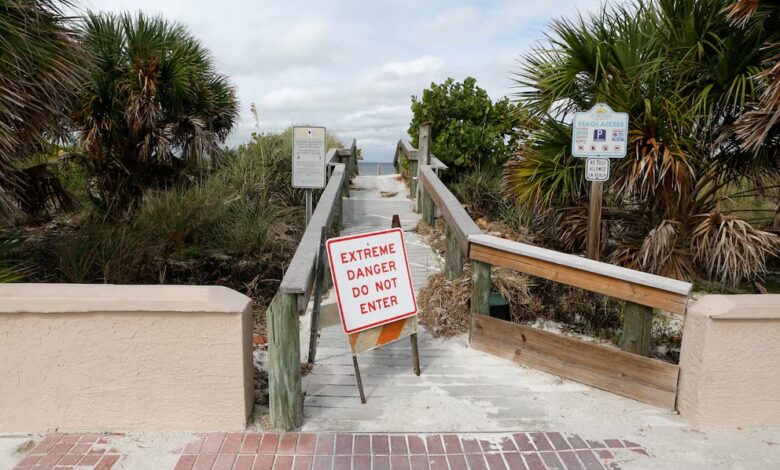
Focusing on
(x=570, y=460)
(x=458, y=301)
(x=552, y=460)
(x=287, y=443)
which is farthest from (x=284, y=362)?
(x=458, y=301)

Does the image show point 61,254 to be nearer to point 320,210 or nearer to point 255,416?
point 320,210

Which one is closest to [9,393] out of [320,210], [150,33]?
[320,210]

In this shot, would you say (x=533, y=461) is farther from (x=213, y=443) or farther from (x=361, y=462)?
(x=213, y=443)

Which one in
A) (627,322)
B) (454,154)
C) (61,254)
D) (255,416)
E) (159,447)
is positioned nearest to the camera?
(159,447)

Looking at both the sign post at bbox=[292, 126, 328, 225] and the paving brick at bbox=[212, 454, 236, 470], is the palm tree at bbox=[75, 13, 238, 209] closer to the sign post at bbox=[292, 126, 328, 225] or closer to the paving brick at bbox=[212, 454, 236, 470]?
the sign post at bbox=[292, 126, 328, 225]

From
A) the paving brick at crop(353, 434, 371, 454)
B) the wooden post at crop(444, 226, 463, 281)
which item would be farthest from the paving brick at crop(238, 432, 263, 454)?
the wooden post at crop(444, 226, 463, 281)

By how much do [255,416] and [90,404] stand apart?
1.05 m

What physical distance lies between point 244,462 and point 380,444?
2.73 feet

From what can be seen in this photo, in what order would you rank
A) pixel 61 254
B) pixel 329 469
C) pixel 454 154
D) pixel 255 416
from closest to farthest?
pixel 329 469 → pixel 255 416 → pixel 61 254 → pixel 454 154

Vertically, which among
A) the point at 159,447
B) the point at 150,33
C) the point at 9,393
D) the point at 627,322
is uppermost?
the point at 150,33

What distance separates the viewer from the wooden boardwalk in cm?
400

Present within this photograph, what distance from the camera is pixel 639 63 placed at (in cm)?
674

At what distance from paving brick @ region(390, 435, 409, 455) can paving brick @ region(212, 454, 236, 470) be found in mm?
957

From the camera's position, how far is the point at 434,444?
3.70 m
